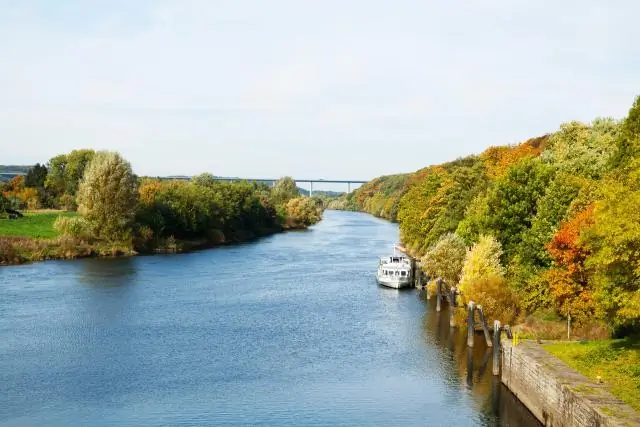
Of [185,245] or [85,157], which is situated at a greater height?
[85,157]

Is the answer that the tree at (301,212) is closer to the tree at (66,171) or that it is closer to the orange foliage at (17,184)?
the tree at (66,171)

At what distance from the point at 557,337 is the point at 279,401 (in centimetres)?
1639

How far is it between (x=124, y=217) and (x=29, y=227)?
1507cm

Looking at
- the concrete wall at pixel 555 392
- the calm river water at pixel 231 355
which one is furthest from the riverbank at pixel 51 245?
the concrete wall at pixel 555 392

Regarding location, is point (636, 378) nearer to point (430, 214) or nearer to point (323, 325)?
point (323, 325)

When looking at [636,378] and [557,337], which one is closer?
[636,378]

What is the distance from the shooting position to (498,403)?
33.1 m

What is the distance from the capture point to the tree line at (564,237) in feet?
91.5

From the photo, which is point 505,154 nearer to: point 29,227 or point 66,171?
point 29,227

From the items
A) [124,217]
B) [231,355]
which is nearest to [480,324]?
[231,355]

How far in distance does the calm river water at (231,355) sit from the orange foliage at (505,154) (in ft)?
78.9

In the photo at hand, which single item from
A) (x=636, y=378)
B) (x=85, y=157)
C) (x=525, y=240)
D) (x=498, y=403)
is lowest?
(x=498, y=403)

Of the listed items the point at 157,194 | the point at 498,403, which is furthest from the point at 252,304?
the point at 157,194

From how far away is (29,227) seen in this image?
95.2 m
